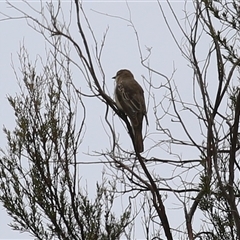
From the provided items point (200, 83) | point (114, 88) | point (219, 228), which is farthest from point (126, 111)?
point (200, 83)

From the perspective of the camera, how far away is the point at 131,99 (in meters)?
7.69

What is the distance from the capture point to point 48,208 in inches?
243

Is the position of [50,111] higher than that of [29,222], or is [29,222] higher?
[50,111]

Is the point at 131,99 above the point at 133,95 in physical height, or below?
below

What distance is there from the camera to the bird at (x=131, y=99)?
23.9 feet

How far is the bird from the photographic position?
7285 millimetres

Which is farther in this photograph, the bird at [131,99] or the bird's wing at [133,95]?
the bird's wing at [133,95]

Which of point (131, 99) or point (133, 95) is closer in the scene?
point (131, 99)

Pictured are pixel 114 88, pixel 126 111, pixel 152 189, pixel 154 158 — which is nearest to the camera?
pixel 152 189

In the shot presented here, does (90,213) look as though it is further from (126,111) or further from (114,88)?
(114,88)

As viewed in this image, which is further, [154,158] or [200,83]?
[154,158]

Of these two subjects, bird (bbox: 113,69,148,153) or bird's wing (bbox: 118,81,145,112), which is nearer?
bird (bbox: 113,69,148,153)

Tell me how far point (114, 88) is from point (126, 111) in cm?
82

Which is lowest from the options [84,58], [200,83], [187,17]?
[200,83]
